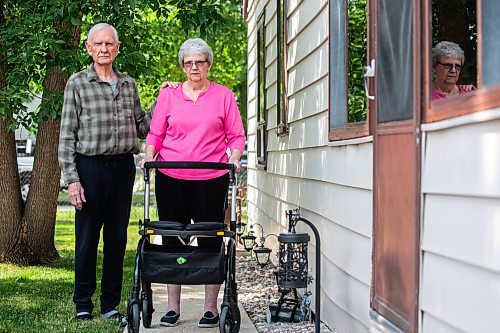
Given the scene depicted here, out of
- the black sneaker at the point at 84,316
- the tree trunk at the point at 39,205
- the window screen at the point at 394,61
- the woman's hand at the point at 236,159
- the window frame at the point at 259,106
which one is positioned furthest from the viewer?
the window frame at the point at 259,106

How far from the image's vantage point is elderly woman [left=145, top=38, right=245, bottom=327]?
575 cm

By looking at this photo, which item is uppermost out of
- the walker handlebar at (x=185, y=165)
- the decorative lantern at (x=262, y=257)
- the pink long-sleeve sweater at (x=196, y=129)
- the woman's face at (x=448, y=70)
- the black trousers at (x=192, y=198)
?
the woman's face at (x=448, y=70)

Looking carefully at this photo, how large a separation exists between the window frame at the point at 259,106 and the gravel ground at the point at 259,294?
3.74 ft

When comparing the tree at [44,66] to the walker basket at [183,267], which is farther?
the tree at [44,66]

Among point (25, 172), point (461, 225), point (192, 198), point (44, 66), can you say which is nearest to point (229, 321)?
point (192, 198)

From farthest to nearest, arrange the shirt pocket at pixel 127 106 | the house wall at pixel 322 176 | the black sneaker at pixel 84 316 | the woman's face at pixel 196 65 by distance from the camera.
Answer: the black sneaker at pixel 84 316 → the shirt pocket at pixel 127 106 → the woman's face at pixel 196 65 → the house wall at pixel 322 176

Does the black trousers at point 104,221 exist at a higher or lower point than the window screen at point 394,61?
lower

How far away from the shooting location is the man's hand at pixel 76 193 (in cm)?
603

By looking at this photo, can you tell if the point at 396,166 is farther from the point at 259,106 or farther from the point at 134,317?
the point at 259,106

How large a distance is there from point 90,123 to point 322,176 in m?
1.49

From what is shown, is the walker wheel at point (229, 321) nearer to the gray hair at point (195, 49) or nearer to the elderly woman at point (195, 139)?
the elderly woman at point (195, 139)

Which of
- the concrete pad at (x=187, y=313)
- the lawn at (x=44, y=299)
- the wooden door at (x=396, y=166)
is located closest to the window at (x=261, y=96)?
the lawn at (x=44, y=299)

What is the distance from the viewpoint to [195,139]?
5750 millimetres

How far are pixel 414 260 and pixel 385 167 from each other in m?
0.64
